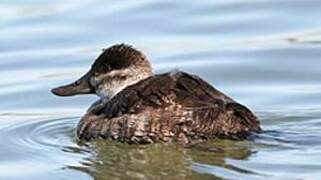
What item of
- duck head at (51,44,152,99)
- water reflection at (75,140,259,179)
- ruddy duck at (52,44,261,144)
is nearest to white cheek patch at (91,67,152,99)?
duck head at (51,44,152,99)

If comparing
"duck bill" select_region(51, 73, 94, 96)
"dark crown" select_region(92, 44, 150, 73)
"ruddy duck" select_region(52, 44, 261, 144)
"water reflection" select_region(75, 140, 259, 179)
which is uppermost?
"dark crown" select_region(92, 44, 150, 73)

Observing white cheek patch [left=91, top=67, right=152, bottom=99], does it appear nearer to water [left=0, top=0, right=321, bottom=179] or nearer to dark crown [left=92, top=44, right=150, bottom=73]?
dark crown [left=92, top=44, right=150, bottom=73]

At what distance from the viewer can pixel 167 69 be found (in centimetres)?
1327

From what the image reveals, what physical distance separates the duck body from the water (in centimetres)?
12

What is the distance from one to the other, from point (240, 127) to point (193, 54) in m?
3.61

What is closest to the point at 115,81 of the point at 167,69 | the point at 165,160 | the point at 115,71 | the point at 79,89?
the point at 115,71

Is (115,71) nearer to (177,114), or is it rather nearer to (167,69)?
(177,114)

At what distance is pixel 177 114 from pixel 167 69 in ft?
9.66

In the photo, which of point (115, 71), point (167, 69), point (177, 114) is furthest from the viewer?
point (167, 69)

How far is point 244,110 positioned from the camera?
10.3 metres

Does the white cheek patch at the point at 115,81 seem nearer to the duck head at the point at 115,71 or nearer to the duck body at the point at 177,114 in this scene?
the duck head at the point at 115,71

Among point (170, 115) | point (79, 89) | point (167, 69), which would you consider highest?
point (167, 69)

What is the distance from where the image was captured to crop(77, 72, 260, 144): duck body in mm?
10258

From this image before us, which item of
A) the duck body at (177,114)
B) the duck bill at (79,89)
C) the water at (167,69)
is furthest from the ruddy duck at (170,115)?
the duck bill at (79,89)
